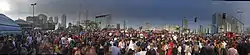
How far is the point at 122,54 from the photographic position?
1658 cm

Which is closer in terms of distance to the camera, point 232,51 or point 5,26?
point 232,51

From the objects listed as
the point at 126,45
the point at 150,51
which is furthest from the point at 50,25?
the point at 150,51

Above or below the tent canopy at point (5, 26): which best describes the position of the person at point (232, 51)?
above

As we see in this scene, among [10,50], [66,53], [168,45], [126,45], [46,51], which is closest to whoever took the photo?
[46,51]

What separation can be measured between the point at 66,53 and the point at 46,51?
86.4 inches

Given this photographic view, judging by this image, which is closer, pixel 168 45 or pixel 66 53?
pixel 66 53

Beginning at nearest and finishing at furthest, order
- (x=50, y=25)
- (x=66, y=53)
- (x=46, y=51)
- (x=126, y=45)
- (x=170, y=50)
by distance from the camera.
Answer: (x=46, y=51) → (x=66, y=53) → (x=170, y=50) → (x=126, y=45) → (x=50, y=25)

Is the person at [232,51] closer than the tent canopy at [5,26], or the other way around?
the person at [232,51]

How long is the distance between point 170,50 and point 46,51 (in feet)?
19.1

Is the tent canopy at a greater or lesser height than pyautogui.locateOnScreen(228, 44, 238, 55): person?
lesser

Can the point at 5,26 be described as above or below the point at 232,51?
below

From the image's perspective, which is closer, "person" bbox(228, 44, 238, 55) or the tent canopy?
"person" bbox(228, 44, 238, 55)

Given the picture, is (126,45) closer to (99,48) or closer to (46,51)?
(99,48)

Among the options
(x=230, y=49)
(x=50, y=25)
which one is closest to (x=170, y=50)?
(x=230, y=49)
